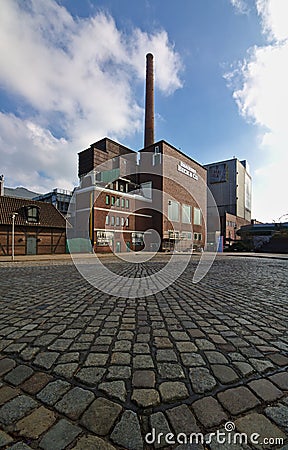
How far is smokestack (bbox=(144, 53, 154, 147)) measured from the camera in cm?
3962

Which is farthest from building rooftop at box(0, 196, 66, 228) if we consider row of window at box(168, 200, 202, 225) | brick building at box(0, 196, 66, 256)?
row of window at box(168, 200, 202, 225)

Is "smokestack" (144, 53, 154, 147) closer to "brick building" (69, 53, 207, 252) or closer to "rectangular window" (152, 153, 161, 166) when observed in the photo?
"brick building" (69, 53, 207, 252)

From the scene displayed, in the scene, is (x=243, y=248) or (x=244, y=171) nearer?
(x=243, y=248)

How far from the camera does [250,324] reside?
3352 millimetres

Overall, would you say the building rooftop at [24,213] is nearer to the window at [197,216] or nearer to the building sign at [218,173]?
the window at [197,216]

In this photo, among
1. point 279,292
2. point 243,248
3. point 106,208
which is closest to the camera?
point 279,292

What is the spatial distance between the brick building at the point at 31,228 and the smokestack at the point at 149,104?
2219cm

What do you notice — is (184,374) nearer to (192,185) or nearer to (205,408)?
(205,408)

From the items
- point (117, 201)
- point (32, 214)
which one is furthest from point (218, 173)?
point (32, 214)

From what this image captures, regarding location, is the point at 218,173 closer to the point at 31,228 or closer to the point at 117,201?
the point at 117,201

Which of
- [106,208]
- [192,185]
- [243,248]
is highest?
[192,185]

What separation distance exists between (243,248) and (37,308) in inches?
1590

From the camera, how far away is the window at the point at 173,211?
40459mm

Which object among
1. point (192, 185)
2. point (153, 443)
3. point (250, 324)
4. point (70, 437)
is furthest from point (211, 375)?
point (192, 185)
